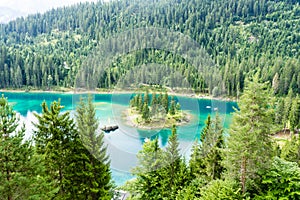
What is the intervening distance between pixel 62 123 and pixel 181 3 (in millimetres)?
69599

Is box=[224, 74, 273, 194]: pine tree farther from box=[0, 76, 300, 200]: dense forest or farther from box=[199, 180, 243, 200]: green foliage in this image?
box=[199, 180, 243, 200]: green foliage

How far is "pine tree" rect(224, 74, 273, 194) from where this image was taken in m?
6.82

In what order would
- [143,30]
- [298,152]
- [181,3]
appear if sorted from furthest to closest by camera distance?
[181,3]
[298,152]
[143,30]

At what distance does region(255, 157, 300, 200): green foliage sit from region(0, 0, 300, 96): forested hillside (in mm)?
27117

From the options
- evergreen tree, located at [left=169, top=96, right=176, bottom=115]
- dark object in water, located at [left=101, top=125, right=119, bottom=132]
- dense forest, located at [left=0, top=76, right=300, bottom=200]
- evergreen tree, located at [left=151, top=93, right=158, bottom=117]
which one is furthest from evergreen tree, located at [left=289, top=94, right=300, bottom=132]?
dark object in water, located at [left=101, top=125, right=119, bottom=132]

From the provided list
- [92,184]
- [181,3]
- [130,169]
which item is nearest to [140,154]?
[130,169]

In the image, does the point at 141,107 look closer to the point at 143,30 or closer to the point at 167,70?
the point at 167,70

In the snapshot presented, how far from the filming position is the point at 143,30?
4.32 metres

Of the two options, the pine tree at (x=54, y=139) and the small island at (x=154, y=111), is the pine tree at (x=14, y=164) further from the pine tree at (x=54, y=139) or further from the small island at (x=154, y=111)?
the small island at (x=154, y=111)

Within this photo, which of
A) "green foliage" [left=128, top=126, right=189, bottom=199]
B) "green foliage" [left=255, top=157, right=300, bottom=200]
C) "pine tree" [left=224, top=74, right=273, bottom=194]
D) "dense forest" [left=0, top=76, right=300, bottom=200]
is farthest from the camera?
"green foliage" [left=128, top=126, right=189, bottom=199]

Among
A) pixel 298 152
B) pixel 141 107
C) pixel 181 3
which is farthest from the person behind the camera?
pixel 181 3

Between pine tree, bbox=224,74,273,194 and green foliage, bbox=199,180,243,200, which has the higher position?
pine tree, bbox=224,74,273,194

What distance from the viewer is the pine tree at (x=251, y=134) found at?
22.4ft

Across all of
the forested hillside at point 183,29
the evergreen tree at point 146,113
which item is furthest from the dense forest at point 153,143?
the forested hillside at point 183,29
